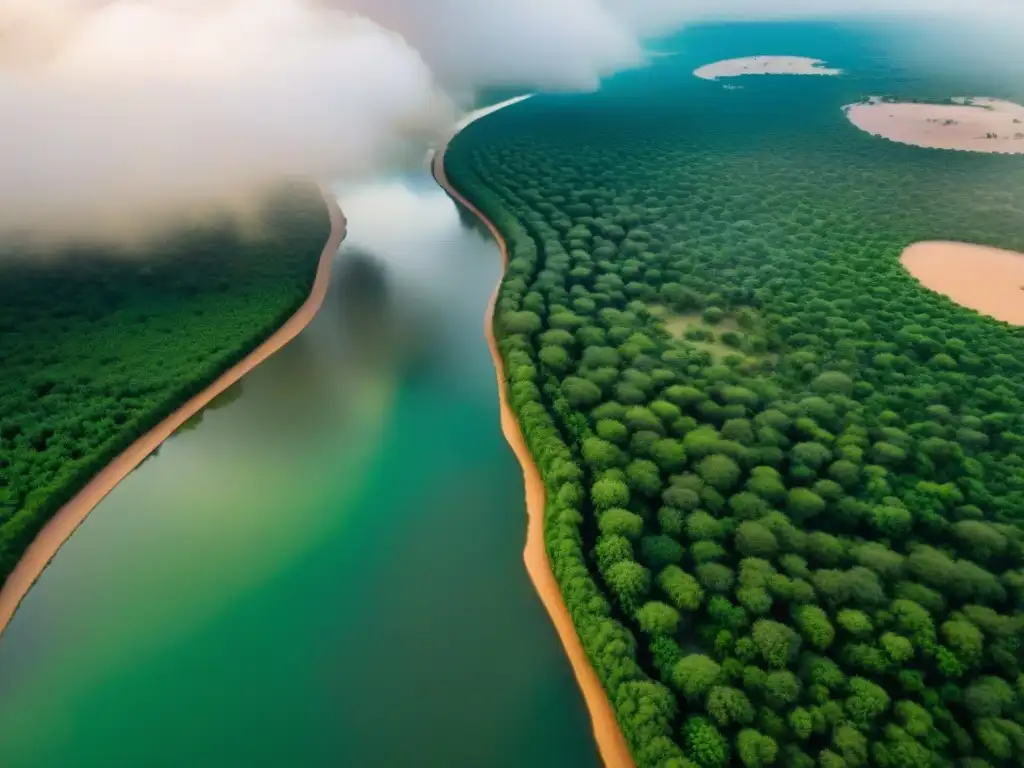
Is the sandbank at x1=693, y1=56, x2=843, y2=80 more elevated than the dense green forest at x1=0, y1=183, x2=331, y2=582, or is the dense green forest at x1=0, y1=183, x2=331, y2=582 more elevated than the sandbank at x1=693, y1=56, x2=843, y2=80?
the sandbank at x1=693, y1=56, x2=843, y2=80

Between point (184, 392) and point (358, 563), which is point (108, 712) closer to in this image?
point (358, 563)

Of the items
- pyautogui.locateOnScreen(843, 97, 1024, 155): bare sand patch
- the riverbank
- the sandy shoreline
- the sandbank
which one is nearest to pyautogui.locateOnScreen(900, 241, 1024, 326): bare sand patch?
pyautogui.locateOnScreen(843, 97, 1024, 155): bare sand patch

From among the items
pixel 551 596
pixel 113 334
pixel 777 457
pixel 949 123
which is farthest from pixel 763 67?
pixel 551 596

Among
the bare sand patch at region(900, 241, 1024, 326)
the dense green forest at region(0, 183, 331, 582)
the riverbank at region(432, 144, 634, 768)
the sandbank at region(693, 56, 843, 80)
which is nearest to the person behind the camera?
the riverbank at region(432, 144, 634, 768)

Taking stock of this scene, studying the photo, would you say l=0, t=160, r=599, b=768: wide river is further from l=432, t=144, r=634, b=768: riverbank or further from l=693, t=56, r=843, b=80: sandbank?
l=693, t=56, r=843, b=80: sandbank

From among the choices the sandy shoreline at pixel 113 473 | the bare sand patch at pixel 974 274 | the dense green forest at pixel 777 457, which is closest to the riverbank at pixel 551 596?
the dense green forest at pixel 777 457

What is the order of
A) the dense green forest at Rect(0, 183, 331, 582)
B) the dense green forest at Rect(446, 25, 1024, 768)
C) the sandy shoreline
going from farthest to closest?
the dense green forest at Rect(0, 183, 331, 582)
the sandy shoreline
the dense green forest at Rect(446, 25, 1024, 768)

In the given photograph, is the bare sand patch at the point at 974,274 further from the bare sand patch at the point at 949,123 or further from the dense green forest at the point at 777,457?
the bare sand patch at the point at 949,123
